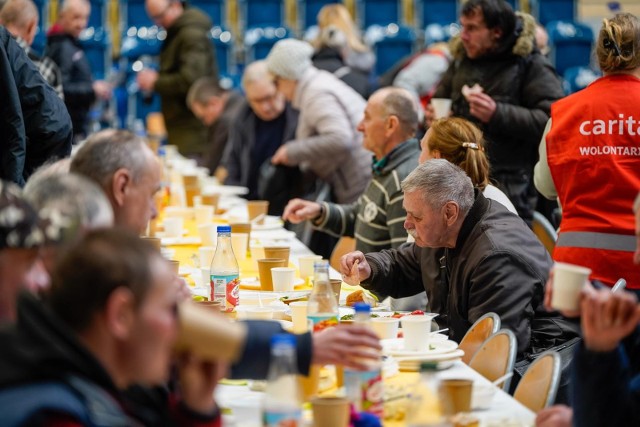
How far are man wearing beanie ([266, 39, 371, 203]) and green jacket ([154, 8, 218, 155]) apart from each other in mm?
2580

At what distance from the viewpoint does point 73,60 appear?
8.23 meters

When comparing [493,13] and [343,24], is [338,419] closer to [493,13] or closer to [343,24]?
[493,13]

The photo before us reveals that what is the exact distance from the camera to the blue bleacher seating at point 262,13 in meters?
12.9

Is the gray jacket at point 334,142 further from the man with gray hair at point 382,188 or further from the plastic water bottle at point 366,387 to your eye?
the plastic water bottle at point 366,387

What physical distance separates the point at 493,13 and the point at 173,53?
4654 mm

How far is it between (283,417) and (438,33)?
10.1m

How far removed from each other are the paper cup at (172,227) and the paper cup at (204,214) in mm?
332

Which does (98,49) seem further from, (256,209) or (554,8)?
(256,209)

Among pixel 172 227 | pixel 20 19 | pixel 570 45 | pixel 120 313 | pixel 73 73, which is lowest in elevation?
pixel 172 227

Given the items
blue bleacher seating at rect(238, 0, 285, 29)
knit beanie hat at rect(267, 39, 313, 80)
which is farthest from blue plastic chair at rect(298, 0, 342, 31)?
knit beanie hat at rect(267, 39, 313, 80)

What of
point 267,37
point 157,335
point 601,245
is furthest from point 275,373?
point 267,37

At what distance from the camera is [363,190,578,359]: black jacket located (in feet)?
11.2

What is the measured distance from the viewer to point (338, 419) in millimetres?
2191

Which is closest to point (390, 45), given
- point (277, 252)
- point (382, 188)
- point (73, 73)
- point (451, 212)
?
point (73, 73)
